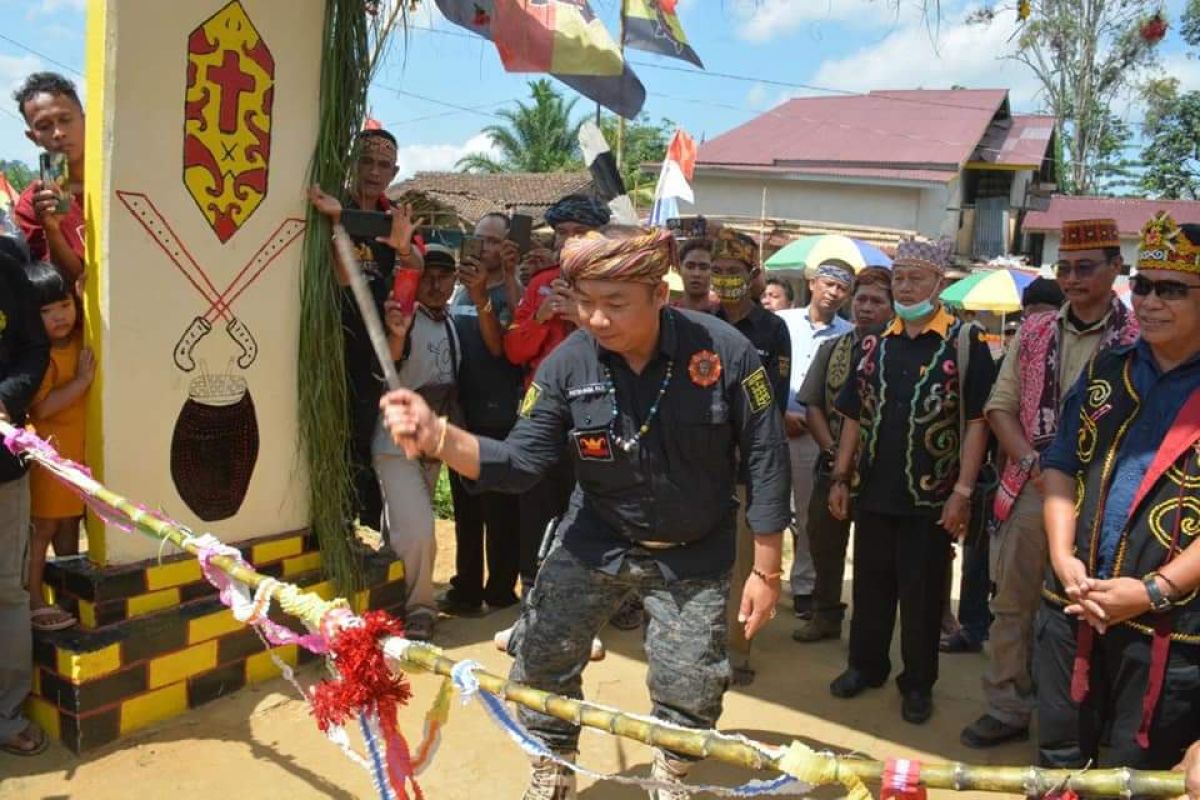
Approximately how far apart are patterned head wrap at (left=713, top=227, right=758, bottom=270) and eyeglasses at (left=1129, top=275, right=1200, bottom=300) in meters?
1.95

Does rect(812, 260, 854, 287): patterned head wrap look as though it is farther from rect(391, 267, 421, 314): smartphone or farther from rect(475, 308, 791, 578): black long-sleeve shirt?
rect(475, 308, 791, 578): black long-sleeve shirt

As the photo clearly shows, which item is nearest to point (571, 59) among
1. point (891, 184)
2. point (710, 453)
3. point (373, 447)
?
point (373, 447)

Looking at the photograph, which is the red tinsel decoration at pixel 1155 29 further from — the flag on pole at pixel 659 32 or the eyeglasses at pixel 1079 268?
the flag on pole at pixel 659 32

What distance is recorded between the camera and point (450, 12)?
4.09 m

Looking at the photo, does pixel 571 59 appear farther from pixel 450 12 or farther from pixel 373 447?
pixel 373 447

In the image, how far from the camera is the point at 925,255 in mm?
3996

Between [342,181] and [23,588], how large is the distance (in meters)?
1.94

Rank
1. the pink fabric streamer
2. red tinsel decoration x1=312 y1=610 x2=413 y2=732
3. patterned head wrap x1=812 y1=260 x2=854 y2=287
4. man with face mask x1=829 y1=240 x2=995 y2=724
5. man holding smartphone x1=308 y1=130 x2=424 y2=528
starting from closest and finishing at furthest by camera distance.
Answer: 1. red tinsel decoration x1=312 y1=610 x2=413 y2=732
2. the pink fabric streamer
3. man with face mask x1=829 y1=240 x2=995 y2=724
4. man holding smartphone x1=308 y1=130 x2=424 y2=528
5. patterned head wrap x1=812 y1=260 x2=854 y2=287

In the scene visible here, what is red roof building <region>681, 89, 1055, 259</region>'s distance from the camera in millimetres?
20234

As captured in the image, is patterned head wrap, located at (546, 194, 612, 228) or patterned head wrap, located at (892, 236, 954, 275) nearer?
patterned head wrap, located at (892, 236, 954, 275)

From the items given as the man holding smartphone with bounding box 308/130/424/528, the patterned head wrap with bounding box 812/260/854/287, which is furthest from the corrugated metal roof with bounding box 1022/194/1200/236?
the man holding smartphone with bounding box 308/130/424/528

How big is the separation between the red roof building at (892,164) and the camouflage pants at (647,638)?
17875 millimetres

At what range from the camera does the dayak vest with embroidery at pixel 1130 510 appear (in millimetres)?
2451

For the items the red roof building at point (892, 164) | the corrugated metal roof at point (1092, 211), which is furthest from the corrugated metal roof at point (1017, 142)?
the corrugated metal roof at point (1092, 211)
